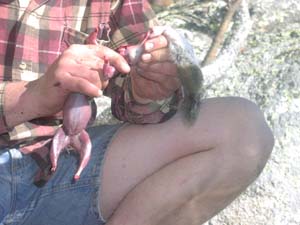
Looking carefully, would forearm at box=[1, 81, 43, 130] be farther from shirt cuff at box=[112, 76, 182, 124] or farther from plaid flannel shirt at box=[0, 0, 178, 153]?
shirt cuff at box=[112, 76, 182, 124]

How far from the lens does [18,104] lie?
193 centimetres

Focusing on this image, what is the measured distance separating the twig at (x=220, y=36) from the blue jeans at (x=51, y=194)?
120 centimetres

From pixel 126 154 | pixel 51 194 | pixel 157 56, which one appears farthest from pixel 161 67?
pixel 51 194

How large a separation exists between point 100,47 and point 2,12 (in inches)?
16.6

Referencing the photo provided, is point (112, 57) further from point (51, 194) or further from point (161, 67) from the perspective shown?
point (51, 194)

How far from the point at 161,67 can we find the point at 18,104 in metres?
0.42

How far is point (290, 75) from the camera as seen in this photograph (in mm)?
2822

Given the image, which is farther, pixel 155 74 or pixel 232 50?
pixel 232 50

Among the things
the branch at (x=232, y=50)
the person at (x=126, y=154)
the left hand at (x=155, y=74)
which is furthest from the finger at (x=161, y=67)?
the branch at (x=232, y=50)

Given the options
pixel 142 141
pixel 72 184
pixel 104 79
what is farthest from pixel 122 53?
pixel 72 184

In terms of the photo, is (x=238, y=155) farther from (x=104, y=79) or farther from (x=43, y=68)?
(x=43, y=68)

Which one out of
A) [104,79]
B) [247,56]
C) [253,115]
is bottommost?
[247,56]

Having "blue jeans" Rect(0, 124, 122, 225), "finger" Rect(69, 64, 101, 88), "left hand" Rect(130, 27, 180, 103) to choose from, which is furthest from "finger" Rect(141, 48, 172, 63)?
Result: "blue jeans" Rect(0, 124, 122, 225)

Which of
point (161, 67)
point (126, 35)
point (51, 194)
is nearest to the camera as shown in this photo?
point (161, 67)
